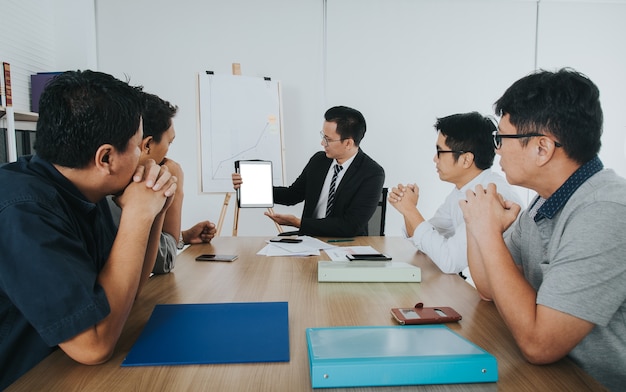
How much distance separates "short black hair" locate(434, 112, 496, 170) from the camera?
6.22 feet

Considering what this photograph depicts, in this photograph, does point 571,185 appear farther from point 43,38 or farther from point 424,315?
point 43,38

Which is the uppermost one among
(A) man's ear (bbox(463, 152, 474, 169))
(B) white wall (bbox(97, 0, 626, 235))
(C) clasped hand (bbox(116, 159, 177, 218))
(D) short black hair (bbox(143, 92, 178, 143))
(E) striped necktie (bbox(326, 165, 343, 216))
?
(B) white wall (bbox(97, 0, 626, 235))

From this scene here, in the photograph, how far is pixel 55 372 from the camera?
31.2 inches

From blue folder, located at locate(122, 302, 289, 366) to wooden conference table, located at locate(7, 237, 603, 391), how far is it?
0.02 metres

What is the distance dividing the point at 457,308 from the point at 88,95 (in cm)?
106

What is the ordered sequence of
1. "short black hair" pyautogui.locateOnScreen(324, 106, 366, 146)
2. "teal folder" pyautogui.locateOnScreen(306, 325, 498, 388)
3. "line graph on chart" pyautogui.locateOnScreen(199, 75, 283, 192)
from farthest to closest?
"line graph on chart" pyautogui.locateOnScreen(199, 75, 283, 192)
"short black hair" pyautogui.locateOnScreen(324, 106, 366, 146)
"teal folder" pyautogui.locateOnScreen(306, 325, 498, 388)

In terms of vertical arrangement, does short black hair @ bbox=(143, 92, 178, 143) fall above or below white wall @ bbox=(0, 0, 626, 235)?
below

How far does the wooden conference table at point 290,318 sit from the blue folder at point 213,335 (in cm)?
2

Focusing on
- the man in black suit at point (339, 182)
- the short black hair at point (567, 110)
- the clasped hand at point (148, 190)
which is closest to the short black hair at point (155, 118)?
the clasped hand at point (148, 190)

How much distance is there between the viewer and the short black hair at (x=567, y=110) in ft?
3.36

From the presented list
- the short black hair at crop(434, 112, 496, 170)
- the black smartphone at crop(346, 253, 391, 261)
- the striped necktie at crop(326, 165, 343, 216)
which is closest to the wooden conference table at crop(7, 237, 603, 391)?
the black smartphone at crop(346, 253, 391, 261)

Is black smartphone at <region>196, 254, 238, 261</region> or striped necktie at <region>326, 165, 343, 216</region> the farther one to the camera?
striped necktie at <region>326, 165, 343, 216</region>

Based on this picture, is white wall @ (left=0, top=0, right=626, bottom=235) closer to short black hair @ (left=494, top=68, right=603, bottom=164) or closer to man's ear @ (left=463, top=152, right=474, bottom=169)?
man's ear @ (left=463, top=152, right=474, bottom=169)

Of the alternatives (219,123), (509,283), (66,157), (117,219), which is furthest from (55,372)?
(219,123)
